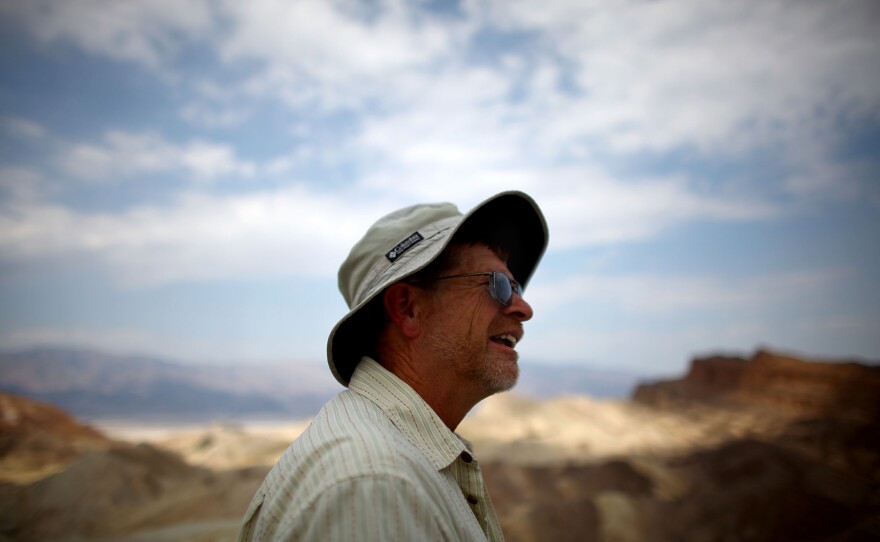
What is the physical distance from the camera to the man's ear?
1881mm

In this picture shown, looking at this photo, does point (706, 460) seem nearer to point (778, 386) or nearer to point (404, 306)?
point (778, 386)

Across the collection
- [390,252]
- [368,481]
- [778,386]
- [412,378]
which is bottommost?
[368,481]

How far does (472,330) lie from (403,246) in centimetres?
36

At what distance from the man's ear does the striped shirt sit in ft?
0.94

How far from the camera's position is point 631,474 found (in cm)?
995

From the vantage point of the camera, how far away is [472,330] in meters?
1.89

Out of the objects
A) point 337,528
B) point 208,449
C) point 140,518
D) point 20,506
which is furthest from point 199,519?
point 337,528

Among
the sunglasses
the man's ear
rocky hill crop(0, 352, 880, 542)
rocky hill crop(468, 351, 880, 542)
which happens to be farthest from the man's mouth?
rocky hill crop(468, 351, 880, 542)

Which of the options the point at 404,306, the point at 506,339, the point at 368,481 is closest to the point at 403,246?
the point at 404,306

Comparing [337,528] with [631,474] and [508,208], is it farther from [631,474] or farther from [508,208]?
[631,474]

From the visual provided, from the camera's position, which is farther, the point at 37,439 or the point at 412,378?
the point at 37,439

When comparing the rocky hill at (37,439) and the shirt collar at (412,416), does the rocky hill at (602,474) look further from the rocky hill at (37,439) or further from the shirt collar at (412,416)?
the shirt collar at (412,416)

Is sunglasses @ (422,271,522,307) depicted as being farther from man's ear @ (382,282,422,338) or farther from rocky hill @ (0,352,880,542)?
rocky hill @ (0,352,880,542)

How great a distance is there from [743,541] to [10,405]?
10270mm
